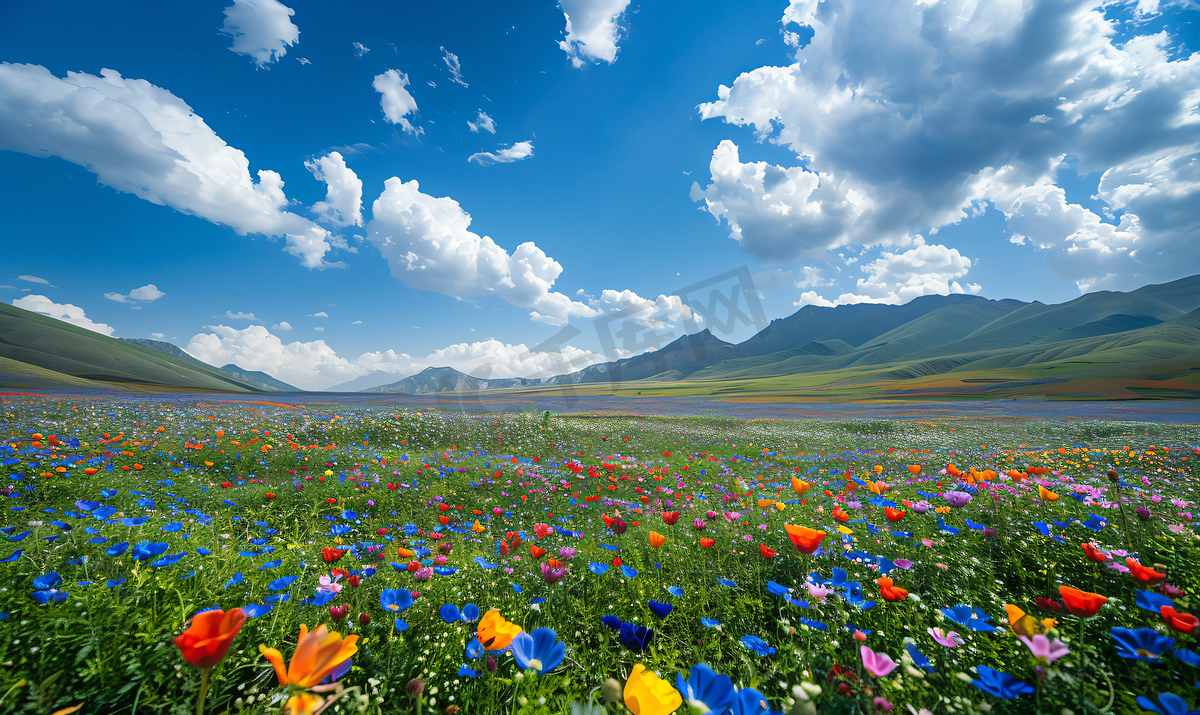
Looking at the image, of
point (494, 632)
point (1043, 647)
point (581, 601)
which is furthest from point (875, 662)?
point (581, 601)

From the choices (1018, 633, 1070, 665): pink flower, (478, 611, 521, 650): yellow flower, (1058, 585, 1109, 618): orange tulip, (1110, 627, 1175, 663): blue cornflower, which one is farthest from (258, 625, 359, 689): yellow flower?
(1110, 627, 1175, 663): blue cornflower

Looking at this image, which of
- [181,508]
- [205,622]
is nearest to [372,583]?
[205,622]

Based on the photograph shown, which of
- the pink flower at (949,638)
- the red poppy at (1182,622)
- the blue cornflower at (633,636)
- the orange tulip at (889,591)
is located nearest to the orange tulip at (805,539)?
the orange tulip at (889,591)

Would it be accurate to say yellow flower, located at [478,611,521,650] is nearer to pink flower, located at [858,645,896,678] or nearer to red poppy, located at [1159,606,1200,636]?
pink flower, located at [858,645,896,678]

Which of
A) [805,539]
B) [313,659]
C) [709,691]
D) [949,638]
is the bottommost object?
[949,638]

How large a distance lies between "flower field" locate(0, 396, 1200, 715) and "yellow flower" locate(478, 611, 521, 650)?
0.02m

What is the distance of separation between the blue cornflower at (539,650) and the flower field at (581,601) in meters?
0.01

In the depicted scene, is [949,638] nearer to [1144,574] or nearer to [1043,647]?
[1043,647]

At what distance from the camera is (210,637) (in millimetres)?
1131

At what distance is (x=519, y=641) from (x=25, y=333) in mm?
168008

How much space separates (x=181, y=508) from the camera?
14.2 feet

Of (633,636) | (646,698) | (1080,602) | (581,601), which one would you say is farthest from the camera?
(581,601)

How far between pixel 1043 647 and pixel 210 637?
8.61 feet

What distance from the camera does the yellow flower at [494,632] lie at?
1.40 meters
